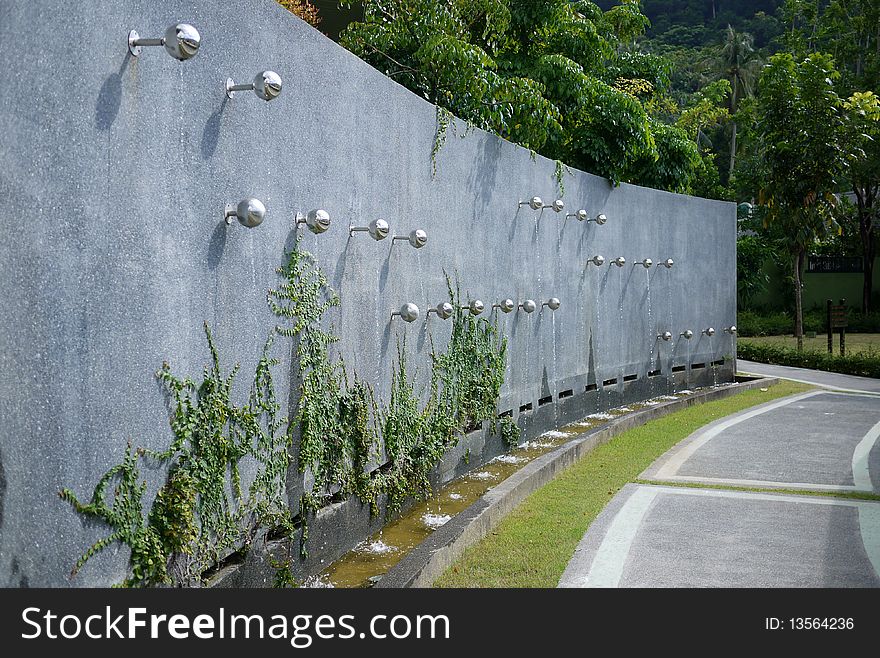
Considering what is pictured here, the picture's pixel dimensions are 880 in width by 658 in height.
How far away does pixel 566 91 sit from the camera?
1423 centimetres

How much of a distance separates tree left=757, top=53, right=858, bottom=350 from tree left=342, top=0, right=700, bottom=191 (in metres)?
4.07

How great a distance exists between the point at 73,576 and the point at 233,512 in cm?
110

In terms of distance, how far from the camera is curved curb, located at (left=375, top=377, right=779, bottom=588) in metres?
4.76

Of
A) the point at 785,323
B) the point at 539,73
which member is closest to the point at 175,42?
the point at 539,73

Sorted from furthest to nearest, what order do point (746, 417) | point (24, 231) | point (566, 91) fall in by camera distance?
1. point (566, 91)
2. point (746, 417)
3. point (24, 231)

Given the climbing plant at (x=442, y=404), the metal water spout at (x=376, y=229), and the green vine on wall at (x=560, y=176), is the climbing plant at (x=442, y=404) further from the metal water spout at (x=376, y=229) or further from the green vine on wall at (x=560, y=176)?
the green vine on wall at (x=560, y=176)

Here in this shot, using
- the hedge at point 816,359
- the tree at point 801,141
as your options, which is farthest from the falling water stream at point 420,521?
the tree at point 801,141

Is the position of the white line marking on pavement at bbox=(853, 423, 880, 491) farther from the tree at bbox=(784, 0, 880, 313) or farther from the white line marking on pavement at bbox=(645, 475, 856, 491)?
the tree at bbox=(784, 0, 880, 313)

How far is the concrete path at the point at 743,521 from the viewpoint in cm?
513

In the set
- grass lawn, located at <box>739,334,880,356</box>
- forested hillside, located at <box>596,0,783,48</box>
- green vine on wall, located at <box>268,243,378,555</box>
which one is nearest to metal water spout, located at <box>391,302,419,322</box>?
green vine on wall, located at <box>268,243,378,555</box>

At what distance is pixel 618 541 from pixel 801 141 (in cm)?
1967
